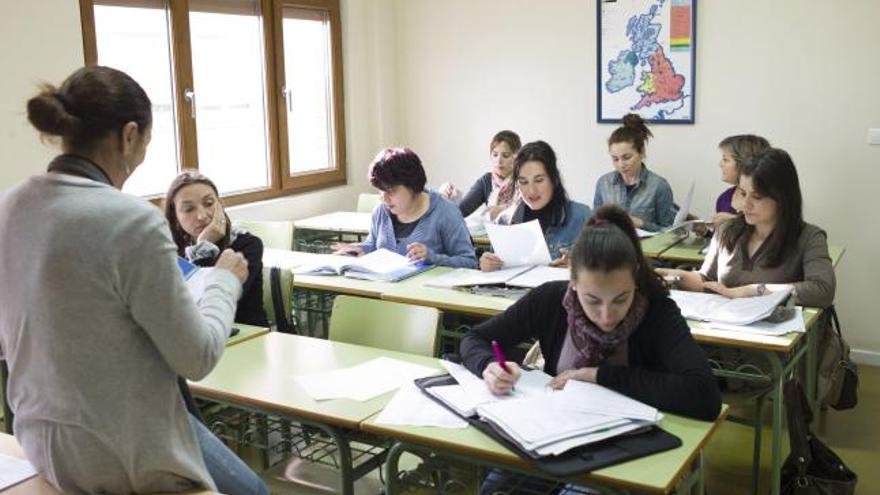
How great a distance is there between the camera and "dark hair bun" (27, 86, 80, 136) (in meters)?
1.40

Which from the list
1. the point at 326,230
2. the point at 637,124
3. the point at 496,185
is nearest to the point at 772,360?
the point at 637,124

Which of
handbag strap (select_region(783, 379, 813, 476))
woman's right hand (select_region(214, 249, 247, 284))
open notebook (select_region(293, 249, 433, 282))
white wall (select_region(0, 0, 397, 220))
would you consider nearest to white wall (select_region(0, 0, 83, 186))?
white wall (select_region(0, 0, 397, 220))

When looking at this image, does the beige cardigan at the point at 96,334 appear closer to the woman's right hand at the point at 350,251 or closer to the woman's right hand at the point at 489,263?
the woman's right hand at the point at 489,263

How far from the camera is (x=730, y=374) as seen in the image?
2715mm

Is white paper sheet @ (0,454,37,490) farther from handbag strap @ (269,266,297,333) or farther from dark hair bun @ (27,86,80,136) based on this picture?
handbag strap @ (269,266,297,333)

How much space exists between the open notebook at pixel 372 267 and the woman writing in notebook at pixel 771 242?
45.0 inches

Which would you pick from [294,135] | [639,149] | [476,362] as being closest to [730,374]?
[476,362]

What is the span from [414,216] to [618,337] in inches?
75.5

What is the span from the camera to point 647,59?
5.14 metres

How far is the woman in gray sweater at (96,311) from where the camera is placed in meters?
1.39

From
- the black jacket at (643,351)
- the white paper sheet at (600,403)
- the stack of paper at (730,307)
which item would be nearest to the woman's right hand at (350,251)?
the stack of paper at (730,307)

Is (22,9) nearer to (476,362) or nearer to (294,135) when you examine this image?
(294,135)

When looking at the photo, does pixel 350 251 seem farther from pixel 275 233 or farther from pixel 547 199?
pixel 547 199

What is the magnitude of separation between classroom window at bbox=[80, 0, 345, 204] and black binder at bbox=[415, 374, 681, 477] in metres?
3.19
